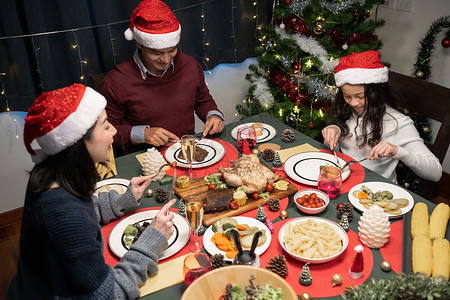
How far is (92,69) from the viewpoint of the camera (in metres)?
2.97

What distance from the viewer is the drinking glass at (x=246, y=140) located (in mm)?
2086

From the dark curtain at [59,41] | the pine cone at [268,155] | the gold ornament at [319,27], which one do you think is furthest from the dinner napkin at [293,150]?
the dark curtain at [59,41]

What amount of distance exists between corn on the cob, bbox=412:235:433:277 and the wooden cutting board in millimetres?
561

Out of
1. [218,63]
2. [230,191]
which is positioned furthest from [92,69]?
[230,191]

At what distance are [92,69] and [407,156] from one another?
2.33 metres

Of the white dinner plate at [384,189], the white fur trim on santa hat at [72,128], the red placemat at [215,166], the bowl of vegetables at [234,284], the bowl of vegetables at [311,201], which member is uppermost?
the white fur trim on santa hat at [72,128]

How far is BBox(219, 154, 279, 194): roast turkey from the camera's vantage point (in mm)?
1722

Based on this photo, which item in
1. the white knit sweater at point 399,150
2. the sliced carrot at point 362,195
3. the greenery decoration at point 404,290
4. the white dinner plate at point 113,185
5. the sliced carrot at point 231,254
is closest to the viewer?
the greenery decoration at point 404,290

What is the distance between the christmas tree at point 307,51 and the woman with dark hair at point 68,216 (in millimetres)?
2361

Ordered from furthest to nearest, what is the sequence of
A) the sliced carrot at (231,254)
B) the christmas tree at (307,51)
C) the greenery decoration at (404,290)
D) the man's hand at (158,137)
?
1. the christmas tree at (307,51)
2. the man's hand at (158,137)
3. the sliced carrot at (231,254)
4. the greenery decoration at (404,290)

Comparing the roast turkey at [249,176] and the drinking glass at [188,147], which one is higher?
the drinking glass at [188,147]

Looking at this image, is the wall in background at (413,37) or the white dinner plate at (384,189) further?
the wall in background at (413,37)

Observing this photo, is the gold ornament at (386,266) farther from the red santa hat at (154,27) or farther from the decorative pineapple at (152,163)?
the red santa hat at (154,27)

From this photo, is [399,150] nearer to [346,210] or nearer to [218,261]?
[346,210]
